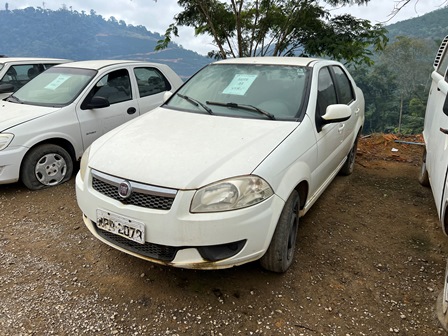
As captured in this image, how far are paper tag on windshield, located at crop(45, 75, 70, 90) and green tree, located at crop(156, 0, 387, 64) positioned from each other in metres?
4.28

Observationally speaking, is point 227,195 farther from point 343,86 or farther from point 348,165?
point 348,165

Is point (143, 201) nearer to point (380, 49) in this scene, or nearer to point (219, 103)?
point (219, 103)

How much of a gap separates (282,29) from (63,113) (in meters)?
5.96

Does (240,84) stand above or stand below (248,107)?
above

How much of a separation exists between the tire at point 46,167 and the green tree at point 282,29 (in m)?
5.22

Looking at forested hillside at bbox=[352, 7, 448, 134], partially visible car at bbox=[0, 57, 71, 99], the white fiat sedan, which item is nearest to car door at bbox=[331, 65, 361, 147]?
the white fiat sedan

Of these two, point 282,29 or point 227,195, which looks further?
point 282,29

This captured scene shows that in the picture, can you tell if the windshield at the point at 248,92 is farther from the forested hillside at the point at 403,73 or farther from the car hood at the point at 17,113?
the forested hillside at the point at 403,73

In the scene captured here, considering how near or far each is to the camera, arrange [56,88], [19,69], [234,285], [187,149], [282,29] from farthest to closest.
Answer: [282,29]
[19,69]
[56,88]
[234,285]
[187,149]

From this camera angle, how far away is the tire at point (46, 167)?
153 inches

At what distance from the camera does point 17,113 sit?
3971 millimetres

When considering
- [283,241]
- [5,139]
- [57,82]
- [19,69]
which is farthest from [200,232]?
[19,69]

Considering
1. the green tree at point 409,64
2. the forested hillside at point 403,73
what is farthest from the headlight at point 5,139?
the green tree at point 409,64

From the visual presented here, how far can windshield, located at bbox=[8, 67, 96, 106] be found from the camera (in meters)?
4.26
